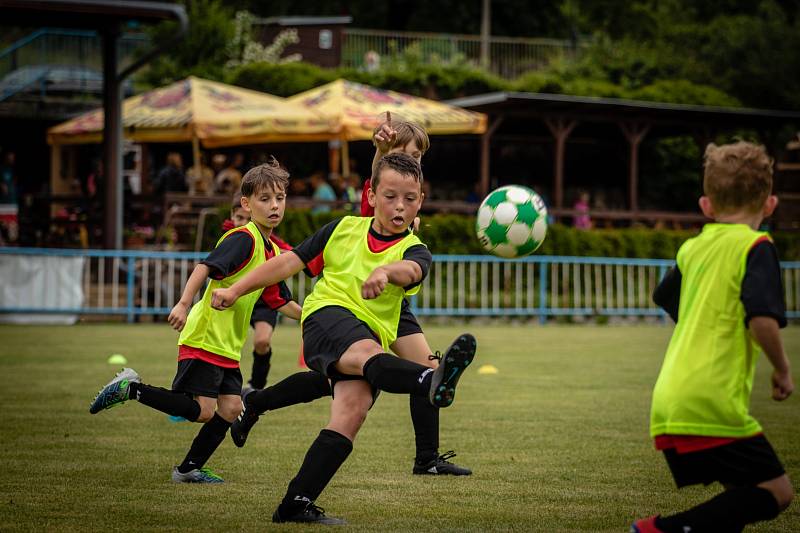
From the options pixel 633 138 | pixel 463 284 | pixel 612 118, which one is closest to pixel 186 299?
pixel 463 284

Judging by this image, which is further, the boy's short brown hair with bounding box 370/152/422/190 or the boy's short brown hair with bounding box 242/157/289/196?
the boy's short brown hair with bounding box 242/157/289/196

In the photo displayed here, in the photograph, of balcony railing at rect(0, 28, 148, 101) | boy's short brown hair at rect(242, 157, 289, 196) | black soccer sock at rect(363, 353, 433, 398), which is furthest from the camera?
balcony railing at rect(0, 28, 148, 101)

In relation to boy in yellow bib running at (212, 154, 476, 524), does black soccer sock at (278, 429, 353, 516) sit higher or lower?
lower

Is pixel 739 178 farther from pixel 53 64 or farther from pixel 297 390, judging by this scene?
pixel 53 64

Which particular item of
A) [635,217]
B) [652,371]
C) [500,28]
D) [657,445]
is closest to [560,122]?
[635,217]

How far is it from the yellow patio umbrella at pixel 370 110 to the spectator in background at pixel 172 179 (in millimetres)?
2545

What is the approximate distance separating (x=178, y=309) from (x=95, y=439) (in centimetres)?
225

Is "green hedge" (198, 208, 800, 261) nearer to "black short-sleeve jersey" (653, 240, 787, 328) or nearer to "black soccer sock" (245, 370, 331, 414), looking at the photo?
"black soccer sock" (245, 370, 331, 414)

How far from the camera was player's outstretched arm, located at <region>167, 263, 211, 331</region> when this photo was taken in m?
5.55

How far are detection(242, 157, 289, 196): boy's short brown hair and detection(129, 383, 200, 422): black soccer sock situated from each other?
1096 millimetres

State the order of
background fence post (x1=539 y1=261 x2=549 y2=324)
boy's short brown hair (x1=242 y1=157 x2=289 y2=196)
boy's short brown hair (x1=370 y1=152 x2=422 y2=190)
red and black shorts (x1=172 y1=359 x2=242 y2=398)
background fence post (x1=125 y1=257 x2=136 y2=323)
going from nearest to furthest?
boy's short brown hair (x1=370 y1=152 x2=422 y2=190)
red and black shorts (x1=172 y1=359 x2=242 y2=398)
boy's short brown hair (x1=242 y1=157 x2=289 y2=196)
background fence post (x1=125 y1=257 x2=136 y2=323)
background fence post (x1=539 y1=261 x2=549 y2=324)

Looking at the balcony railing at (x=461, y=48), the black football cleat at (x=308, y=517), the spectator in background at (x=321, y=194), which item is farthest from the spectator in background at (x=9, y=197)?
the black football cleat at (x=308, y=517)

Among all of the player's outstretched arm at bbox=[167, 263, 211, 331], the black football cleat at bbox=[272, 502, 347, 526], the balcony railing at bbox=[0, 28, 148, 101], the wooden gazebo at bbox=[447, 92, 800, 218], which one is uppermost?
the balcony railing at bbox=[0, 28, 148, 101]

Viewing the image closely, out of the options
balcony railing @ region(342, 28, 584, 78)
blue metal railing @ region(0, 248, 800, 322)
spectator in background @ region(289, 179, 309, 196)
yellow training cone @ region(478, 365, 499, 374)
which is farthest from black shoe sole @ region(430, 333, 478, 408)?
balcony railing @ region(342, 28, 584, 78)
